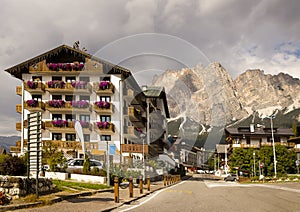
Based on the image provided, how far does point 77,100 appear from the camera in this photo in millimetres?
44969

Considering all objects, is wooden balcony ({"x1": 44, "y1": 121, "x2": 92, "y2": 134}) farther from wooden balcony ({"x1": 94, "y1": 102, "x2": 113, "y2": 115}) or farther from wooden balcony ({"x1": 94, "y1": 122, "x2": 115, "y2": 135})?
wooden balcony ({"x1": 94, "y1": 102, "x2": 113, "y2": 115})

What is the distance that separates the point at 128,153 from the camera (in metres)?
43.8

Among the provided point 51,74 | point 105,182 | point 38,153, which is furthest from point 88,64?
Result: point 38,153

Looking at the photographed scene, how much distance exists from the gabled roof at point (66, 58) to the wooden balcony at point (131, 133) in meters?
6.28

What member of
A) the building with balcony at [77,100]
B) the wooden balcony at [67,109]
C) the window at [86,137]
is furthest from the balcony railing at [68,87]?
the window at [86,137]

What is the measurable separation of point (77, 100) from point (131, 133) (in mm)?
7576

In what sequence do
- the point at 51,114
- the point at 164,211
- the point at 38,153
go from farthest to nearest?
the point at 51,114
the point at 38,153
the point at 164,211

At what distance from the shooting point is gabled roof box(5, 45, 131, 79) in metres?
44.1

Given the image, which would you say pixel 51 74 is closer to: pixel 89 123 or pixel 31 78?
pixel 31 78

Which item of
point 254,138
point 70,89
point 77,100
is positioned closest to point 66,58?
point 70,89

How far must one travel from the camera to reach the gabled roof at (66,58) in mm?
44128

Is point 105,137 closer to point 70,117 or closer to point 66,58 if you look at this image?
point 70,117

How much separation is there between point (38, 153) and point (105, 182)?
11.4 meters

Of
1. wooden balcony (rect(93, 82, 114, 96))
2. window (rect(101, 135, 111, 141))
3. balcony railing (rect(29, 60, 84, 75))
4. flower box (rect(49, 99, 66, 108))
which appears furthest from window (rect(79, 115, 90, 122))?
balcony railing (rect(29, 60, 84, 75))
